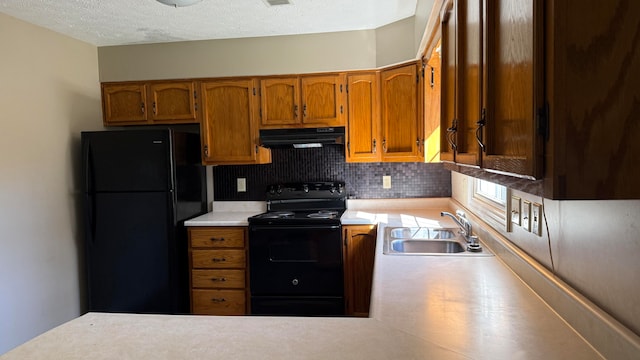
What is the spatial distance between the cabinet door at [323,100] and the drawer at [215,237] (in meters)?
1.06

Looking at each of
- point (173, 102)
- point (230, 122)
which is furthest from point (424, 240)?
point (173, 102)

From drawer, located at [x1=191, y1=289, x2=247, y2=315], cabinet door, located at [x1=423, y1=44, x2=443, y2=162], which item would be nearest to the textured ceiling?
cabinet door, located at [x1=423, y1=44, x2=443, y2=162]

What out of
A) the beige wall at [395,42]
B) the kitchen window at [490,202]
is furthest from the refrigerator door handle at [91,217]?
the kitchen window at [490,202]

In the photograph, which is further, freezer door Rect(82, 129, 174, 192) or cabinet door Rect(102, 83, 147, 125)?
cabinet door Rect(102, 83, 147, 125)

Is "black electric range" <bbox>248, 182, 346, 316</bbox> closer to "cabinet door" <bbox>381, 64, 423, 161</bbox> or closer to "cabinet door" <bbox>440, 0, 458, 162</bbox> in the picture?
"cabinet door" <bbox>381, 64, 423, 161</bbox>

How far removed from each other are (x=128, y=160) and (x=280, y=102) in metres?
1.23

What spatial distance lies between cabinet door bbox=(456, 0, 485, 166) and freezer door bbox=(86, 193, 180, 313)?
7.58 feet

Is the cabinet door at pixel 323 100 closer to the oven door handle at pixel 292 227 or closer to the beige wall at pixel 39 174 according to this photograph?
the oven door handle at pixel 292 227

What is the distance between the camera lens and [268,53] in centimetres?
316

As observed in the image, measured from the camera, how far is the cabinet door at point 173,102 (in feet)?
10.4

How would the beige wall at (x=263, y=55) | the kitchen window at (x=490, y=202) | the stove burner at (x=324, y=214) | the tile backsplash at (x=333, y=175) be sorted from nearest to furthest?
the kitchen window at (x=490, y=202)
the stove burner at (x=324, y=214)
the beige wall at (x=263, y=55)
the tile backsplash at (x=333, y=175)

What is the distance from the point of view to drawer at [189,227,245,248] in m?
2.99

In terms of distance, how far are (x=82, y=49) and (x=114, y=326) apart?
9.45ft

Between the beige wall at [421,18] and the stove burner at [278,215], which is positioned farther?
the stove burner at [278,215]
